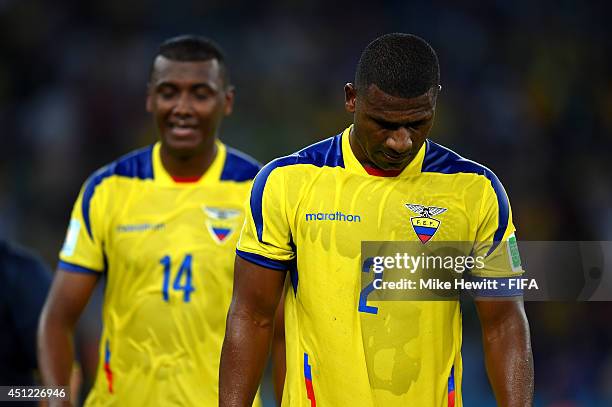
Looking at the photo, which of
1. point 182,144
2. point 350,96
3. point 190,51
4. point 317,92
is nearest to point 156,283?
point 182,144

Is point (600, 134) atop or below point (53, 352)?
atop

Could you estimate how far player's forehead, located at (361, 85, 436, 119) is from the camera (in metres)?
3.84

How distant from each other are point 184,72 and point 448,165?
188 centimetres

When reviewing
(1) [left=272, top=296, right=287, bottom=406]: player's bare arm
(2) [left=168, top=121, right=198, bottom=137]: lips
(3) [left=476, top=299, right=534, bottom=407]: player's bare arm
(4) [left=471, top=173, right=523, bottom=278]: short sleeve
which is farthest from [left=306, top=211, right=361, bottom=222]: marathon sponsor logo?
(2) [left=168, top=121, right=198, bottom=137]: lips

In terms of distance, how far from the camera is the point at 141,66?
1150 centimetres

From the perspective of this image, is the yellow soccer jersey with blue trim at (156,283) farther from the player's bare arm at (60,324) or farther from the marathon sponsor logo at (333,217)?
the marathon sponsor logo at (333,217)

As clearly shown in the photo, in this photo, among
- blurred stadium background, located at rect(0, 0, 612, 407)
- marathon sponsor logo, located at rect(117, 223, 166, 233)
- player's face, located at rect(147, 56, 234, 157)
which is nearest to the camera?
marathon sponsor logo, located at rect(117, 223, 166, 233)

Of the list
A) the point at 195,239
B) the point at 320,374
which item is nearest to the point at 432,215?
the point at 320,374

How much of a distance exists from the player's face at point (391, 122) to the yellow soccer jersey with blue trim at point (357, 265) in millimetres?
185

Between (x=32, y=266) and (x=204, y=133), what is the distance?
103 cm

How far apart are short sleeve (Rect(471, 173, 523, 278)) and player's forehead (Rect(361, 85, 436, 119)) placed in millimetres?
401

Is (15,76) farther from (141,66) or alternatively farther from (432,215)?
(432,215)

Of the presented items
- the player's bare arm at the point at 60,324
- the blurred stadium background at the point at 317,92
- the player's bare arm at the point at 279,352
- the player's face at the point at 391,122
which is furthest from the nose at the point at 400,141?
the blurred stadium background at the point at 317,92

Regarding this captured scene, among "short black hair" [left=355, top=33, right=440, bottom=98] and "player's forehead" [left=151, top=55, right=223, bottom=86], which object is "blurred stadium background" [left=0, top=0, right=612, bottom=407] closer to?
"player's forehead" [left=151, top=55, right=223, bottom=86]
